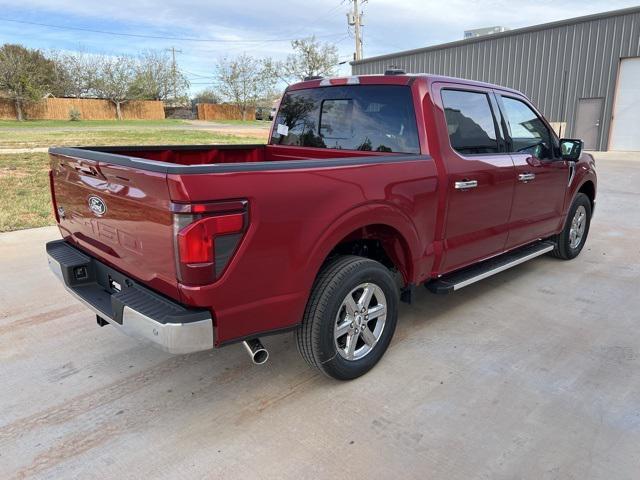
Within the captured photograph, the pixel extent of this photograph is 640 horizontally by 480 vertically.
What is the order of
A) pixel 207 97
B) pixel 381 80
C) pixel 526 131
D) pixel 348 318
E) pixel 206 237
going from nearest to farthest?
pixel 206 237
pixel 348 318
pixel 381 80
pixel 526 131
pixel 207 97

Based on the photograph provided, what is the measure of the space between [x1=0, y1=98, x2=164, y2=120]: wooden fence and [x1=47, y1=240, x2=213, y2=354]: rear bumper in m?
47.4

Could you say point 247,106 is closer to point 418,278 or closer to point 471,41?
point 471,41

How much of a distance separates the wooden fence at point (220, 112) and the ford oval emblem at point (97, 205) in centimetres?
5458

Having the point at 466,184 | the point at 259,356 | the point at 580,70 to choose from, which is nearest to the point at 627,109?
the point at 580,70

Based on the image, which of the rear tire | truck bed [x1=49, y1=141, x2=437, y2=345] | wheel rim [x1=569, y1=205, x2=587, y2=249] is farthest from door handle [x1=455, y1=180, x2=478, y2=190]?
wheel rim [x1=569, y1=205, x2=587, y2=249]

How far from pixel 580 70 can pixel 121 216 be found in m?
22.9

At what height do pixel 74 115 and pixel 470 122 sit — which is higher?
pixel 74 115

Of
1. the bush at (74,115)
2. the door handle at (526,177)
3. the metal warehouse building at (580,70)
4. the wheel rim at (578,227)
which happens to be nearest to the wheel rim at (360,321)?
the door handle at (526,177)

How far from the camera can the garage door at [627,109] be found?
1958 centimetres

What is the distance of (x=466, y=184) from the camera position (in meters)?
3.66

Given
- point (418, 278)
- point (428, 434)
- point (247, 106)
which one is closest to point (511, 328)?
point (418, 278)

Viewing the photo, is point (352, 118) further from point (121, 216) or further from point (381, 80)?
point (121, 216)

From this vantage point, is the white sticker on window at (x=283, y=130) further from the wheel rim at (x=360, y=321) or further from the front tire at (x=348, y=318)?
the wheel rim at (x=360, y=321)

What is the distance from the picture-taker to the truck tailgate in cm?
234
